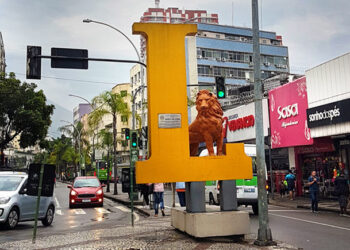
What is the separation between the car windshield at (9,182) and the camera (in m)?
13.5

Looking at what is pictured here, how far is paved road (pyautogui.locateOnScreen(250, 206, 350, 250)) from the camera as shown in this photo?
9738 millimetres

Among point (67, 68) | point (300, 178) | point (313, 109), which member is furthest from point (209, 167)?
point (300, 178)

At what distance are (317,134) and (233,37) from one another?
50.2 metres

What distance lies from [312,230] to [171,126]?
5.64m

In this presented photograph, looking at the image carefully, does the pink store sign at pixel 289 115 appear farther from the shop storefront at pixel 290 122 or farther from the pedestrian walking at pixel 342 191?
the pedestrian walking at pixel 342 191

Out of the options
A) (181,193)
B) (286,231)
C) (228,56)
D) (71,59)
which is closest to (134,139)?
(181,193)

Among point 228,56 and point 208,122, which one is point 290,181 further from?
Answer: point 228,56

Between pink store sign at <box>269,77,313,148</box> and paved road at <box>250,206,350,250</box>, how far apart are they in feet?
24.2

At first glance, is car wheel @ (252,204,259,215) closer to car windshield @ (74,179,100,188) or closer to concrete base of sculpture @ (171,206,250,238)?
concrete base of sculpture @ (171,206,250,238)

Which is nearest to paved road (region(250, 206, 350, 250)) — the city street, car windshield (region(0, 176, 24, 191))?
the city street

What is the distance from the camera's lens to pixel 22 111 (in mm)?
39125

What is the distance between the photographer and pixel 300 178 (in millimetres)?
24938

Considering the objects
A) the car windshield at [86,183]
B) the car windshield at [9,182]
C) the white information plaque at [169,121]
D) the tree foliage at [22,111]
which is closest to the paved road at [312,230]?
the white information plaque at [169,121]

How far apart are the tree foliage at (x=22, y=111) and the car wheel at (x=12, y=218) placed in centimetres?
2760
